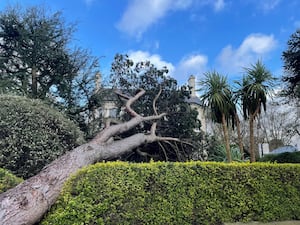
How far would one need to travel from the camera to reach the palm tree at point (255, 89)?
8820 mm

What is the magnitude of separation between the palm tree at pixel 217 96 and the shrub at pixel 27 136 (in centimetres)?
505

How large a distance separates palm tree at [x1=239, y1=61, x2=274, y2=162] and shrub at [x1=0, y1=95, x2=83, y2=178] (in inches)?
249

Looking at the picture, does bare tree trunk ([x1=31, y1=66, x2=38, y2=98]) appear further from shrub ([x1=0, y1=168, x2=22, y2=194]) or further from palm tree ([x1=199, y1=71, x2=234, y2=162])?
palm tree ([x1=199, y1=71, x2=234, y2=162])

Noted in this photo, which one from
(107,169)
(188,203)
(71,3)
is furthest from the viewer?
(71,3)

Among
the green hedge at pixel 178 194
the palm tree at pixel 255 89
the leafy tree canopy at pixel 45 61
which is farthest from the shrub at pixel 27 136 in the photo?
the palm tree at pixel 255 89

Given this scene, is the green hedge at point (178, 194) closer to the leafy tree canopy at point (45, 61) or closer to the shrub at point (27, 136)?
the shrub at point (27, 136)

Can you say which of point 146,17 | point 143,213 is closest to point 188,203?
point 143,213

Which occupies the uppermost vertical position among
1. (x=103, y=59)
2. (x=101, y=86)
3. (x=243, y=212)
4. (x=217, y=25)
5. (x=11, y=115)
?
(x=217, y=25)

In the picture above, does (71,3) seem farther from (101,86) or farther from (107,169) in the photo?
(107,169)

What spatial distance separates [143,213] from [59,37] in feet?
31.2

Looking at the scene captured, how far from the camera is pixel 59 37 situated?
1152 centimetres

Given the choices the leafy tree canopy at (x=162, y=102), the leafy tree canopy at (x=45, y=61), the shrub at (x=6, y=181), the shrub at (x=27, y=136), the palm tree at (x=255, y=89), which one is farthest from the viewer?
the leafy tree canopy at (x=45, y=61)

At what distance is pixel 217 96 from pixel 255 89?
1.28 meters

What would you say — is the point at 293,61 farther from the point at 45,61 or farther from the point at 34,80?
the point at 34,80
